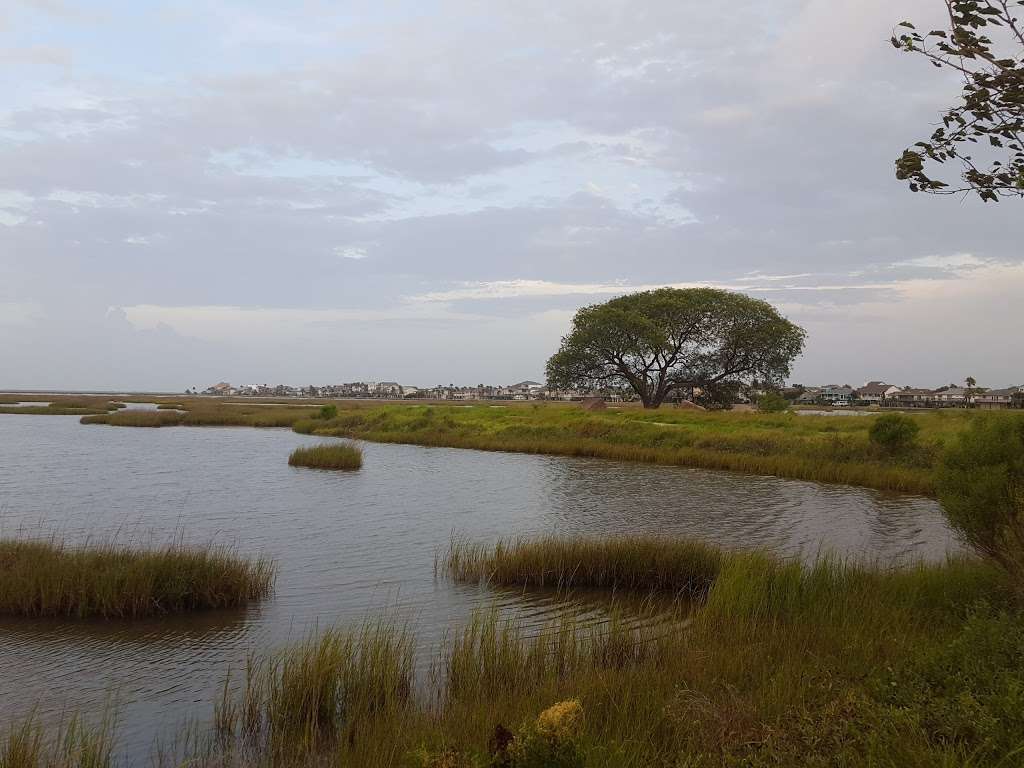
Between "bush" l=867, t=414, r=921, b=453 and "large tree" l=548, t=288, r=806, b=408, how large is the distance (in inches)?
906

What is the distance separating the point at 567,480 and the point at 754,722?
22670 mm

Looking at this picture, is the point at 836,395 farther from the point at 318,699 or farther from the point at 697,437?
the point at 318,699

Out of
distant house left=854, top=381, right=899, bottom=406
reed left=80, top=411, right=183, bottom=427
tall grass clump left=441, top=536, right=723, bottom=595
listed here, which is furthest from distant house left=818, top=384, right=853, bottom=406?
tall grass clump left=441, top=536, right=723, bottom=595

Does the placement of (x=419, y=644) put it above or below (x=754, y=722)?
below

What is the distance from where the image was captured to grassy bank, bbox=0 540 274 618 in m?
9.85

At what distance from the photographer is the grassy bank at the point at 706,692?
4.38 m

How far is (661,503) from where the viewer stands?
21594 mm

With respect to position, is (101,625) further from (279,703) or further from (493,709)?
(493,709)

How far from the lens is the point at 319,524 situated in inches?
697

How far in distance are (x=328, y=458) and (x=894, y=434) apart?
74.6ft

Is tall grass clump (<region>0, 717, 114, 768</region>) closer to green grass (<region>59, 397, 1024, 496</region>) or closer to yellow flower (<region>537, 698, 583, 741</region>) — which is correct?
yellow flower (<region>537, 698, 583, 741</region>)

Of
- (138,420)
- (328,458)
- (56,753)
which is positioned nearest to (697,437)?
(328,458)

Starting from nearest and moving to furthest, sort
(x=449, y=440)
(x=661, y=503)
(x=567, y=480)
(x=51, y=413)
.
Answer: (x=661, y=503), (x=567, y=480), (x=449, y=440), (x=51, y=413)

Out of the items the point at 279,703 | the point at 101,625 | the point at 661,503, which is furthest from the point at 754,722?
the point at 661,503
